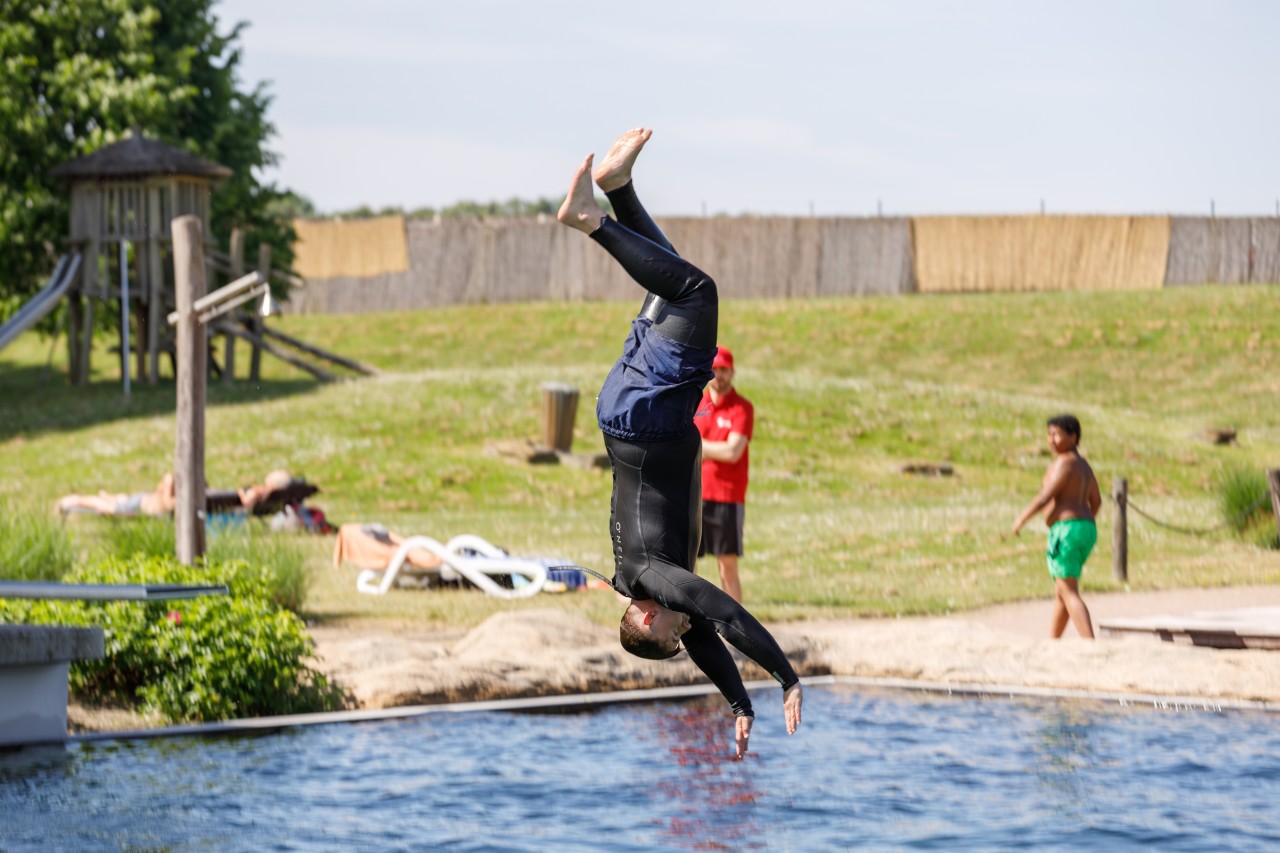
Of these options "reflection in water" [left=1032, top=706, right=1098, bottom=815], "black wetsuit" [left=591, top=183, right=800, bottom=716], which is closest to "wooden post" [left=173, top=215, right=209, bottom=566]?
"reflection in water" [left=1032, top=706, right=1098, bottom=815]

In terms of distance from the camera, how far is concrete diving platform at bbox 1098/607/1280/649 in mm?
13477

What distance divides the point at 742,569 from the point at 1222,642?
6.65m

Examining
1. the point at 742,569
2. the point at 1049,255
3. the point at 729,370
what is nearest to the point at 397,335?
the point at 1049,255

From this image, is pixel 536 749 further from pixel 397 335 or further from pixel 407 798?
pixel 397 335

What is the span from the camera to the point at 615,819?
9.33 m

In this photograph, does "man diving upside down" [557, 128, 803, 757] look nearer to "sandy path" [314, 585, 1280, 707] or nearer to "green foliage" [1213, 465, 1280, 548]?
"sandy path" [314, 585, 1280, 707]

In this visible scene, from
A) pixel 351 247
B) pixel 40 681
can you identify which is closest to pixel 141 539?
pixel 40 681

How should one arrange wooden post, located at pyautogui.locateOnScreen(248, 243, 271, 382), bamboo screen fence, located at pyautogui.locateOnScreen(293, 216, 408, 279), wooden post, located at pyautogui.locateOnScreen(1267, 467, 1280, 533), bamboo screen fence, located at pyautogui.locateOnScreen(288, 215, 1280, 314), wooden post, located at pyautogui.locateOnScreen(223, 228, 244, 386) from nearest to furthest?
wooden post, located at pyautogui.locateOnScreen(1267, 467, 1280, 533) < wooden post, located at pyautogui.locateOnScreen(223, 228, 244, 386) < wooden post, located at pyautogui.locateOnScreen(248, 243, 271, 382) < bamboo screen fence, located at pyautogui.locateOnScreen(288, 215, 1280, 314) < bamboo screen fence, located at pyautogui.locateOnScreen(293, 216, 408, 279)

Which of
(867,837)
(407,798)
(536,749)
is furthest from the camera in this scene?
(536,749)

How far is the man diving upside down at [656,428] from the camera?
6.14m

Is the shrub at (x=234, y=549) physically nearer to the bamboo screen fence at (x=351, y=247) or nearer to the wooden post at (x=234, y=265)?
the wooden post at (x=234, y=265)

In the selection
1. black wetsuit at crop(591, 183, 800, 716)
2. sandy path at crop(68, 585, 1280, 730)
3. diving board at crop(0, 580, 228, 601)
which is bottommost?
sandy path at crop(68, 585, 1280, 730)

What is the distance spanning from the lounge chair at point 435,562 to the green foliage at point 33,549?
3841 mm

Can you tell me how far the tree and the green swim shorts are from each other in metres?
29.4
